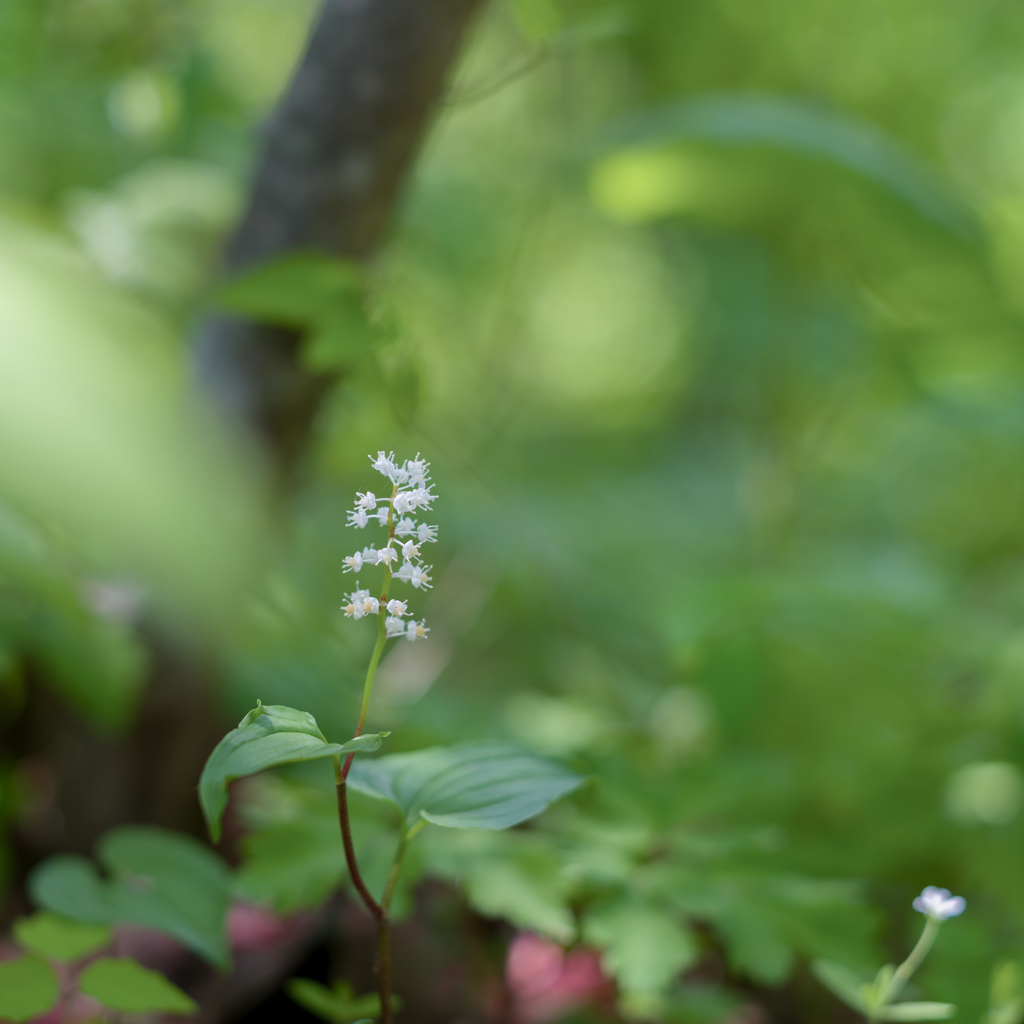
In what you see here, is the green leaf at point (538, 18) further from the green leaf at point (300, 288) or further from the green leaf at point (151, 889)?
the green leaf at point (151, 889)

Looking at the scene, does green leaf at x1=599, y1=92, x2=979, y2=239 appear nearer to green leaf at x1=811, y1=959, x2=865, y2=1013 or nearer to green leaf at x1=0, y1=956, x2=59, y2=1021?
green leaf at x1=811, y1=959, x2=865, y2=1013

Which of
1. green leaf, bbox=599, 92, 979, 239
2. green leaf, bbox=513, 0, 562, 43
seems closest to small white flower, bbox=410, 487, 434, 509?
green leaf, bbox=513, 0, 562, 43

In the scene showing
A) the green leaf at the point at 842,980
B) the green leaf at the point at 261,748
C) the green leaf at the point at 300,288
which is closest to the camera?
the green leaf at the point at 261,748

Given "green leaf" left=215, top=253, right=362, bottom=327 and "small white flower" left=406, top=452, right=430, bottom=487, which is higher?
"green leaf" left=215, top=253, right=362, bottom=327

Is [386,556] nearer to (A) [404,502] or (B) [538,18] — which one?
(A) [404,502]

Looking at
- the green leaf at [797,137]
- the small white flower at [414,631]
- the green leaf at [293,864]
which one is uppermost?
the green leaf at [797,137]

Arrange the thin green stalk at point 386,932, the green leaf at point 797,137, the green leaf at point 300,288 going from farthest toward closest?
the green leaf at point 797,137, the green leaf at point 300,288, the thin green stalk at point 386,932

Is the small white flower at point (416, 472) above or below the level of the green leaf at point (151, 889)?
above

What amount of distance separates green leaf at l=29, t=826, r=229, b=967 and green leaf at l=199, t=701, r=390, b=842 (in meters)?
0.32

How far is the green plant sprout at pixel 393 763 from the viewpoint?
→ 0.43 meters

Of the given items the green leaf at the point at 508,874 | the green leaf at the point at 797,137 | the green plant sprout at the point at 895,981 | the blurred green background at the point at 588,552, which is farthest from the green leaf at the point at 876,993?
the green leaf at the point at 797,137

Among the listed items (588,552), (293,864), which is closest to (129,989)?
(293,864)

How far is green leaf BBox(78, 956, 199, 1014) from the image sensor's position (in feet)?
2.02

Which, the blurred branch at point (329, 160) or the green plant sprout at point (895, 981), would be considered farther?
the blurred branch at point (329, 160)
